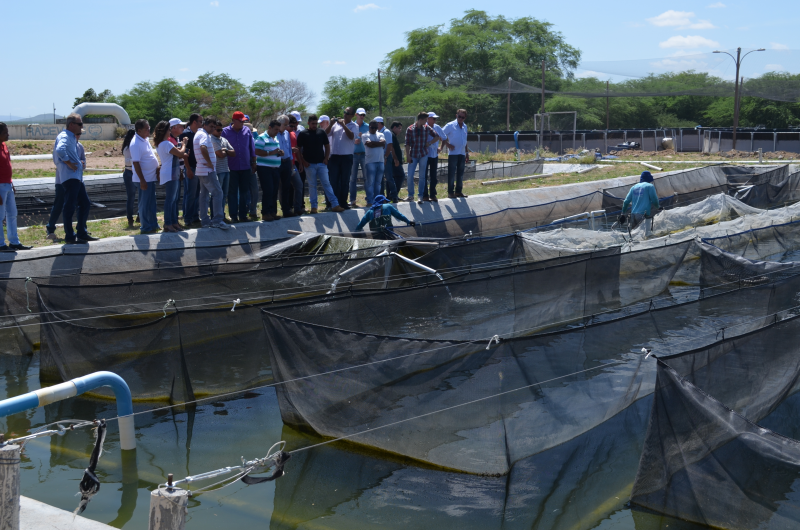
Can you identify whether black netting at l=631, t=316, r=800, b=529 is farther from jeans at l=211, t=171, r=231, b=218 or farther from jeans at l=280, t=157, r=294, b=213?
jeans at l=280, t=157, r=294, b=213

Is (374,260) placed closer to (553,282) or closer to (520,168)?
(553,282)

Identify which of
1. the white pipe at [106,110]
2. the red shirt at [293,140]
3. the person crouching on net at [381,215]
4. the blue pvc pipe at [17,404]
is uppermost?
the white pipe at [106,110]

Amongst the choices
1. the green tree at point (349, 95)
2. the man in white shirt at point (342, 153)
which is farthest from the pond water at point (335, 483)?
the green tree at point (349, 95)

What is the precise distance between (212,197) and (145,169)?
1327mm

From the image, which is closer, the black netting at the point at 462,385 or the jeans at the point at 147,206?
the black netting at the point at 462,385

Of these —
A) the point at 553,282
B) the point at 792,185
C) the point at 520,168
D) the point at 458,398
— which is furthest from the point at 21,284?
the point at 520,168

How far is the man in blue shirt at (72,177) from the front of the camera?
11117 millimetres

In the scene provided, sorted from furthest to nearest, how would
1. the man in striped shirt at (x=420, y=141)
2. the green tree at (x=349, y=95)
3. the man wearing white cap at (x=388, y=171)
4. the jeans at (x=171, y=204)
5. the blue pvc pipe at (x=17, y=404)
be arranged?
the green tree at (x=349, y=95)
the man wearing white cap at (x=388, y=171)
the man in striped shirt at (x=420, y=141)
the jeans at (x=171, y=204)
the blue pvc pipe at (x=17, y=404)

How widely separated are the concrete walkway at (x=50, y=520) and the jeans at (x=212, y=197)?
8.72 meters

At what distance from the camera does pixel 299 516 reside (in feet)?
20.3

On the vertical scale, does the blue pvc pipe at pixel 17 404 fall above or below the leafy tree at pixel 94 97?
below

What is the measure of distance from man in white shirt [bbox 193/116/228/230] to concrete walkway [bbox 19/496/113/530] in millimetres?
8618

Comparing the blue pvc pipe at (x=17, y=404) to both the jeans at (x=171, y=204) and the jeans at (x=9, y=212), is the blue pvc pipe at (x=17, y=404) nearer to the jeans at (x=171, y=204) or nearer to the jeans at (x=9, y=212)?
the jeans at (x=9, y=212)

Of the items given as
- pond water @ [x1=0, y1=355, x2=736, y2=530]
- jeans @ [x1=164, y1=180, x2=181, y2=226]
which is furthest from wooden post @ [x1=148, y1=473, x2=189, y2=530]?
jeans @ [x1=164, y1=180, x2=181, y2=226]
